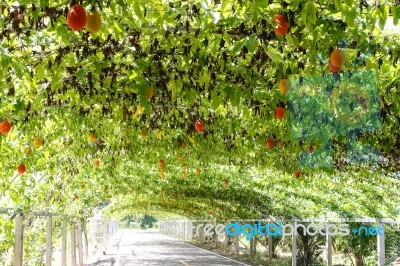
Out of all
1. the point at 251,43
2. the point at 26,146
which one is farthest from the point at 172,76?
the point at 26,146

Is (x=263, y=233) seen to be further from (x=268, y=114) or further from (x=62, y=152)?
(x=268, y=114)

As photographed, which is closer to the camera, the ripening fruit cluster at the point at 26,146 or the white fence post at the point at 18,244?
the ripening fruit cluster at the point at 26,146

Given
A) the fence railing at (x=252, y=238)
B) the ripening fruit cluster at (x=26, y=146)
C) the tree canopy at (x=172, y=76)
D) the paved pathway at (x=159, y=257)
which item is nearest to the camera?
the tree canopy at (x=172, y=76)

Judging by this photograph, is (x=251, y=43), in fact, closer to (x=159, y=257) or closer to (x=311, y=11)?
(x=311, y=11)

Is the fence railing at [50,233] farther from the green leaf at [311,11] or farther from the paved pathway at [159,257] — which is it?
the green leaf at [311,11]

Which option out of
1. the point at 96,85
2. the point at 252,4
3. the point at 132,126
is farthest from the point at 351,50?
the point at 132,126

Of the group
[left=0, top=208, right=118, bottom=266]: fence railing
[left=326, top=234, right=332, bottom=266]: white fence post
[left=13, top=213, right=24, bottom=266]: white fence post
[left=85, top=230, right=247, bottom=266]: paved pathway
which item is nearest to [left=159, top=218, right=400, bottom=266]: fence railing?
[left=326, top=234, right=332, bottom=266]: white fence post

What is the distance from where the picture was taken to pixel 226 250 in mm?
27406

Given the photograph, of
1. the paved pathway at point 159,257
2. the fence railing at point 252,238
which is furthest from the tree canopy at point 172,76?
the paved pathway at point 159,257

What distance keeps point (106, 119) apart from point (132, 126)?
443mm

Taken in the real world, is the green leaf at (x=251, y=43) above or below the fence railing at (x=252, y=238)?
above

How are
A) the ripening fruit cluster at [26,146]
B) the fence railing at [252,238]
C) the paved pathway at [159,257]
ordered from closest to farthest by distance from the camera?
1. the ripening fruit cluster at [26,146]
2. the fence railing at [252,238]
3. the paved pathway at [159,257]

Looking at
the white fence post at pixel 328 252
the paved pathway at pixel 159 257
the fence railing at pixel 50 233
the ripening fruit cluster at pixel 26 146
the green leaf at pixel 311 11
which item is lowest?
the paved pathway at pixel 159 257

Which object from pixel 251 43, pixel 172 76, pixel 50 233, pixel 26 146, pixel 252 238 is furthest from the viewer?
pixel 252 238
